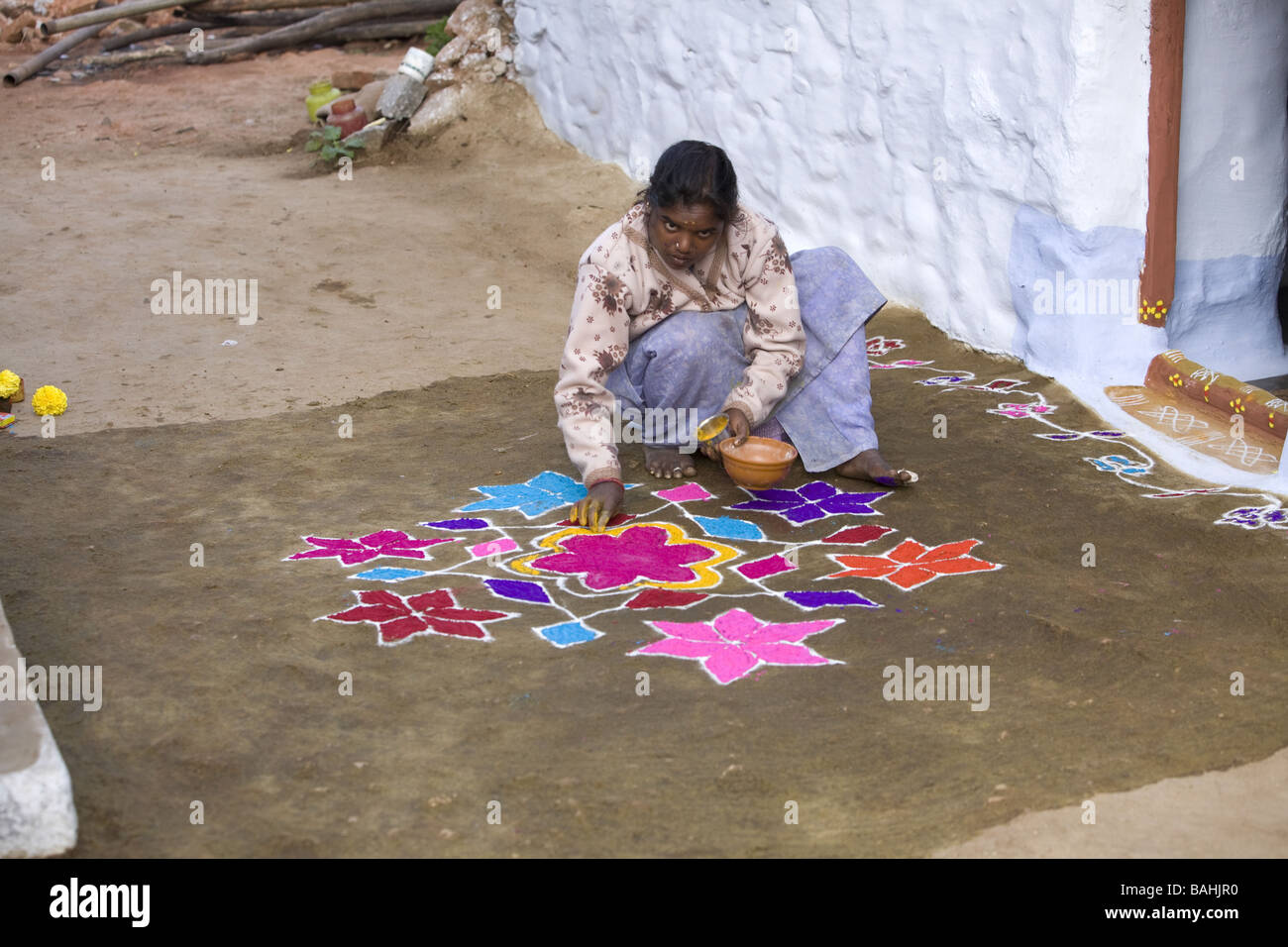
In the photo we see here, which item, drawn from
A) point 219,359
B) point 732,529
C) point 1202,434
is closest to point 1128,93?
point 1202,434

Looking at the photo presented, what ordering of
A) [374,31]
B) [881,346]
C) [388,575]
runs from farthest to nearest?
[374,31]
[881,346]
[388,575]

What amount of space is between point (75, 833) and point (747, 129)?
4.88m

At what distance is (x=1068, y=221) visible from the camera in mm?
4684

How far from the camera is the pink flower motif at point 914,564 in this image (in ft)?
10.9

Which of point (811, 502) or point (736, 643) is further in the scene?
point (811, 502)

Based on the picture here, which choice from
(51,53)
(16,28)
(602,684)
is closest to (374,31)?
(51,53)

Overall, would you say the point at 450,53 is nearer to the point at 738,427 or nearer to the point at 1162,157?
the point at 1162,157

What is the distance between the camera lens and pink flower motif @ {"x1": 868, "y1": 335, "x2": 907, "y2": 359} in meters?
5.20

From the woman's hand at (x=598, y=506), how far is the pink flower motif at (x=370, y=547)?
1.14ft

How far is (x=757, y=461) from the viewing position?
3725 mm

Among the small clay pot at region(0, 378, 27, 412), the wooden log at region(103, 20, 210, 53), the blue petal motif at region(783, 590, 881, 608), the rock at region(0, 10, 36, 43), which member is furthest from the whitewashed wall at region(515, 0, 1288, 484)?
the rock at region(0, 10, 36, 43)

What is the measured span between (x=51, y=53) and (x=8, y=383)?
7.32m

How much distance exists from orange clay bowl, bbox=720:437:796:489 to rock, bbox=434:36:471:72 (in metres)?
5.33
